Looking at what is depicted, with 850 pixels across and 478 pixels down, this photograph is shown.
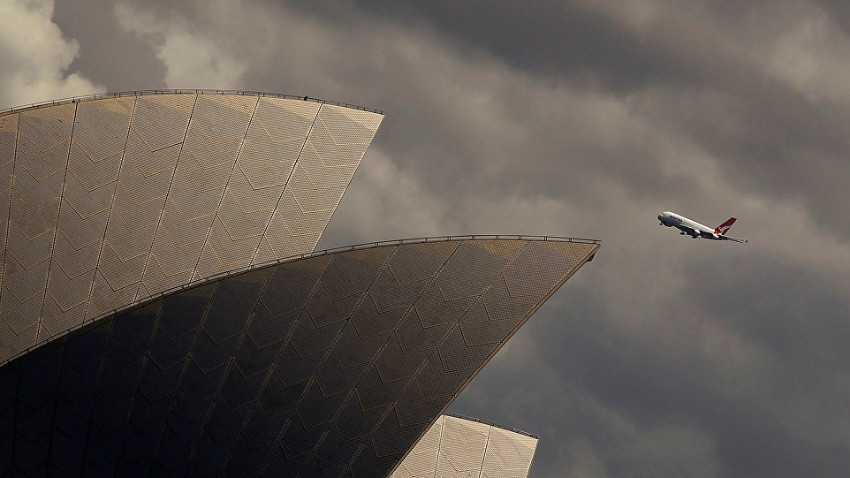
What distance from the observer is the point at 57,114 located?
162 feet

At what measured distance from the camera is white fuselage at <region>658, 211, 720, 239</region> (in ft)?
449

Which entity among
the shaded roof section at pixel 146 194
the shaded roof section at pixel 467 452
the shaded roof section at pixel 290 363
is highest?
the shaded roof section at pixel 146 194

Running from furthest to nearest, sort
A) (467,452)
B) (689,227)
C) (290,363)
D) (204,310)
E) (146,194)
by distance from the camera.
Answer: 1. (689,227)
2. (467,452)
3. (146,194)
4. (290,363)
5. (204,310)

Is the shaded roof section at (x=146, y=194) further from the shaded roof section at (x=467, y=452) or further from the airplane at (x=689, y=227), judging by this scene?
the airplane at (x=689, y=227)

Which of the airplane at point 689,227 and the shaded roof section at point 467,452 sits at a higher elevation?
the airplane at point 689,227

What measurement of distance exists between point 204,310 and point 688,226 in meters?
106

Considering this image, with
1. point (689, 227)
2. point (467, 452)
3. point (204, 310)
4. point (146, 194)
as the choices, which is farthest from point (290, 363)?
point (689, 227)

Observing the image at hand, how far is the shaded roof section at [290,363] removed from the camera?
1574 inches

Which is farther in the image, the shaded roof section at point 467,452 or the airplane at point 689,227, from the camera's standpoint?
the airplane at point 689,227

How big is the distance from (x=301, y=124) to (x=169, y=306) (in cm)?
1643

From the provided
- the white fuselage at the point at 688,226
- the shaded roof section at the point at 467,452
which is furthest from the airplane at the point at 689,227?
the shaded roof section at the point at 467,452

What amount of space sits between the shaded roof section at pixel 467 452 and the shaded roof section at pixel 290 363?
18.3 metres

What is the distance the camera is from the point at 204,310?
40.0 m

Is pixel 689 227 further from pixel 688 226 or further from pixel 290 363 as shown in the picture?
pixel 290 363
